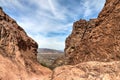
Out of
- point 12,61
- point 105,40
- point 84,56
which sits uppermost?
point 105,40

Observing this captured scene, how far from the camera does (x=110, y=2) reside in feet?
61.8

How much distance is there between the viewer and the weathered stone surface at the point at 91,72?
9734 mm

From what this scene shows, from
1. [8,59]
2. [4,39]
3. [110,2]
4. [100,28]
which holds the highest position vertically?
[110,2]

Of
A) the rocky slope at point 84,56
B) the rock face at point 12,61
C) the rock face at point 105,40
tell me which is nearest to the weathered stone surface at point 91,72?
the rocky slope at point 84,56

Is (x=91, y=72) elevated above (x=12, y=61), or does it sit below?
below

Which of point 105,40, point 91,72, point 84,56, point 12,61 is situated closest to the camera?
point 91,72

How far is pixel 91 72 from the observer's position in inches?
399

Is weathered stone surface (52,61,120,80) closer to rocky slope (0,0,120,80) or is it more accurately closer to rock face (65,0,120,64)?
rocky slope (0,0,120,80)

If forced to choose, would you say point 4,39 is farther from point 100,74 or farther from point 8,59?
point 100,74

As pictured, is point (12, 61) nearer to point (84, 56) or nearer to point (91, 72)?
point (91, 72)

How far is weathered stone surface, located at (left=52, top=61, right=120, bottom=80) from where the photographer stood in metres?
9.73

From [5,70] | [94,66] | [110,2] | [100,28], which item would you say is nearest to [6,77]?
[5,70]

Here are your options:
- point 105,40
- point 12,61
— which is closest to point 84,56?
point 105,40

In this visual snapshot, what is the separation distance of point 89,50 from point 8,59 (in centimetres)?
676
